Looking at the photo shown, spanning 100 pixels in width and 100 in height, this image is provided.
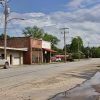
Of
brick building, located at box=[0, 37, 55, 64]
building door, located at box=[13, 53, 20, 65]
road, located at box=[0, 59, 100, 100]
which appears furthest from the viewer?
brick building, located at box=[0, 37, 55, 64]

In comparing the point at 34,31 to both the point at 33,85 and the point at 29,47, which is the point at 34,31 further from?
the point at 33,85

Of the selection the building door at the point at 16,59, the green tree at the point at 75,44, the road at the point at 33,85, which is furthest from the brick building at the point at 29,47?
the green tree at the point at 75,44

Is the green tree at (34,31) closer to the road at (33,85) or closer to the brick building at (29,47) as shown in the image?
the brick building at (29,47)

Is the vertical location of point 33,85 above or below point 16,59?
below

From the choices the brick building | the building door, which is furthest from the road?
the brick building

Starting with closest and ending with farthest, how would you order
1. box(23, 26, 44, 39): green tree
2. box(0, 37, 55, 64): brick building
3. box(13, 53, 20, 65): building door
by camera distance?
box(13, 53, 20, 65): building door, box(0, 37, 55, 64): brick building, box(23, 26, 44, 39): green tree

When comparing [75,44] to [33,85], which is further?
[75,44]

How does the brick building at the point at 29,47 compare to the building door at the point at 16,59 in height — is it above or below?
above

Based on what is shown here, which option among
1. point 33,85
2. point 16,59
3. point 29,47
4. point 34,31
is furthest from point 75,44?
point 33,85

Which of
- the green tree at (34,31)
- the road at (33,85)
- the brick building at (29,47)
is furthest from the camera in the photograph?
the green tree at (34,31)

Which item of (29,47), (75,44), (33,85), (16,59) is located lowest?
(33,85)

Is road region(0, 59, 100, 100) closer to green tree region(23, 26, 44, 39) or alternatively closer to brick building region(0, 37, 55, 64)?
brick building region(0, 37, 55, 64)

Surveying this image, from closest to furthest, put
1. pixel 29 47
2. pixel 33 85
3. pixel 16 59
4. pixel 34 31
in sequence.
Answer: pixel 33 85, pixel 16 59, pixel 29 47, pixel 34 31

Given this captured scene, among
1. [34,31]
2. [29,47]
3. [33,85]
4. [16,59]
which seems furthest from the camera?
[34,31]
